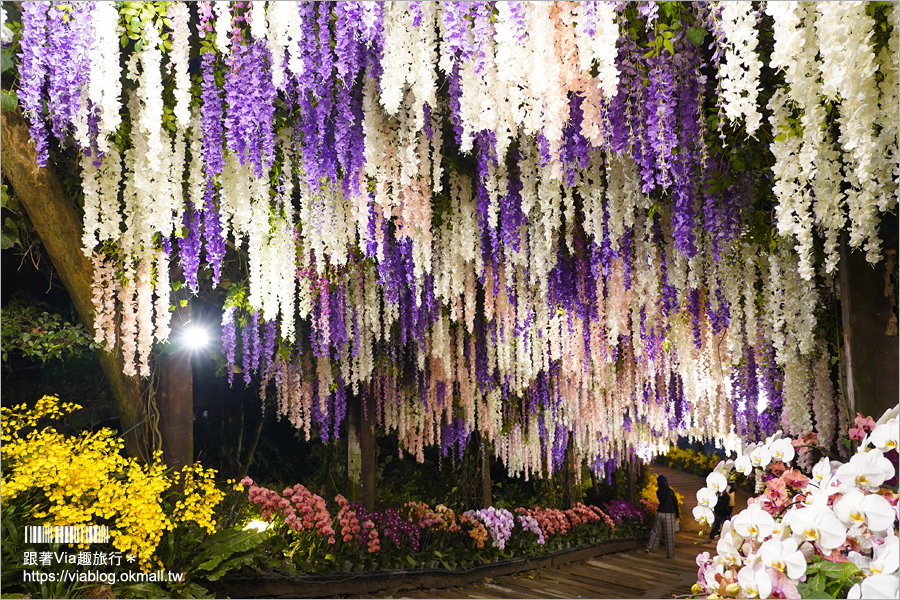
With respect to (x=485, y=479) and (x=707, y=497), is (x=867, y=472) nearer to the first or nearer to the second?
(x=707, y=497)

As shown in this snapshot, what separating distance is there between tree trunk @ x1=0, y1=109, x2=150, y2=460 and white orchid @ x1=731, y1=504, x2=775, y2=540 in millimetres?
3223

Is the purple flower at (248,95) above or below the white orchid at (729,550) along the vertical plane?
above

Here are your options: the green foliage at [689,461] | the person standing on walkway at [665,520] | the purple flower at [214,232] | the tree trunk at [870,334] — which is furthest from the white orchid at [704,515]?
the green foliage at [689,461]

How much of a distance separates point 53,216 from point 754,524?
336cm

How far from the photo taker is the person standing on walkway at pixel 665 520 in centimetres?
799

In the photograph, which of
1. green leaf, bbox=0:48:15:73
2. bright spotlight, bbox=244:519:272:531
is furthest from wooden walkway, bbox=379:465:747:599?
green leaf, bbox=0:48:15:73

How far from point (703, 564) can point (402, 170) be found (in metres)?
2.00

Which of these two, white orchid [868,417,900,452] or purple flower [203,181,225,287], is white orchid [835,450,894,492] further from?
purple flower [203,181,225,287]

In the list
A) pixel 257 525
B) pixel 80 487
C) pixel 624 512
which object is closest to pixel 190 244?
pixel 80 487

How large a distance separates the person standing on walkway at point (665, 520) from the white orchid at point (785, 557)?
746 centimetres

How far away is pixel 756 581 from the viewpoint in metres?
1.11

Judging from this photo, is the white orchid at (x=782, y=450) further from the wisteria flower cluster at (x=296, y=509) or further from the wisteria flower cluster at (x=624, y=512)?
the wisteria flower cluster at (x=624, y=512)

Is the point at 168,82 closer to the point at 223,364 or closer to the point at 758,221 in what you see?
the point at 758,221

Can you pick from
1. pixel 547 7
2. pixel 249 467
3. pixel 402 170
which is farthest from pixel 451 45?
pixel 249 467
